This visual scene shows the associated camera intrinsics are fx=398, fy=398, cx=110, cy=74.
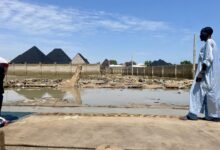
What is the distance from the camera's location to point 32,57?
82.8 metres

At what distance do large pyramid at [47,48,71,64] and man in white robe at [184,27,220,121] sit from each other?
266 feet

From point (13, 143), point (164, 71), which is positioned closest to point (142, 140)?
point (13, 143)

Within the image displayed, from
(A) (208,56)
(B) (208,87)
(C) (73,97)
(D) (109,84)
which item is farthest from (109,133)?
(D) (109,84)

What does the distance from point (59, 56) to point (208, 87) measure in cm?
8355

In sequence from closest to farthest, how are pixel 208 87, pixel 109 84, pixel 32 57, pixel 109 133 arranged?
pixel 109 133, pixel 208 87, pixel 109 84, pixel 32 57

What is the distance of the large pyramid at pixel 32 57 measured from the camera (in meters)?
81.9

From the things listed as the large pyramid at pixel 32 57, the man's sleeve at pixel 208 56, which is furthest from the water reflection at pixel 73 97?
the large pyramid at pixel 32 57

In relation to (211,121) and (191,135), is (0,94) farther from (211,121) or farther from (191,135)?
(211,121)

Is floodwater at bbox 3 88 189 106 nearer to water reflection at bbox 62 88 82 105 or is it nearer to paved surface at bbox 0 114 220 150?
water reflection at bbox 62 88 82 105

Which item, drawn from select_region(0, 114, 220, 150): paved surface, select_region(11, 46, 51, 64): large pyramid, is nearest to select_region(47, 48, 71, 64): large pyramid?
select_region(11, 46, 51, 64): large pyramid

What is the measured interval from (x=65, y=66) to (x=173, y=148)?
68074 mm

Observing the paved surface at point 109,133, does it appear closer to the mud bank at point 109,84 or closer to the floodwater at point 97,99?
the floodwater at point 97,99

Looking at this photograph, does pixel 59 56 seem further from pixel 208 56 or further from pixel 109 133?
pixel 109 133

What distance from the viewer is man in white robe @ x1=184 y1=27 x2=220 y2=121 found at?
21.4 ft
